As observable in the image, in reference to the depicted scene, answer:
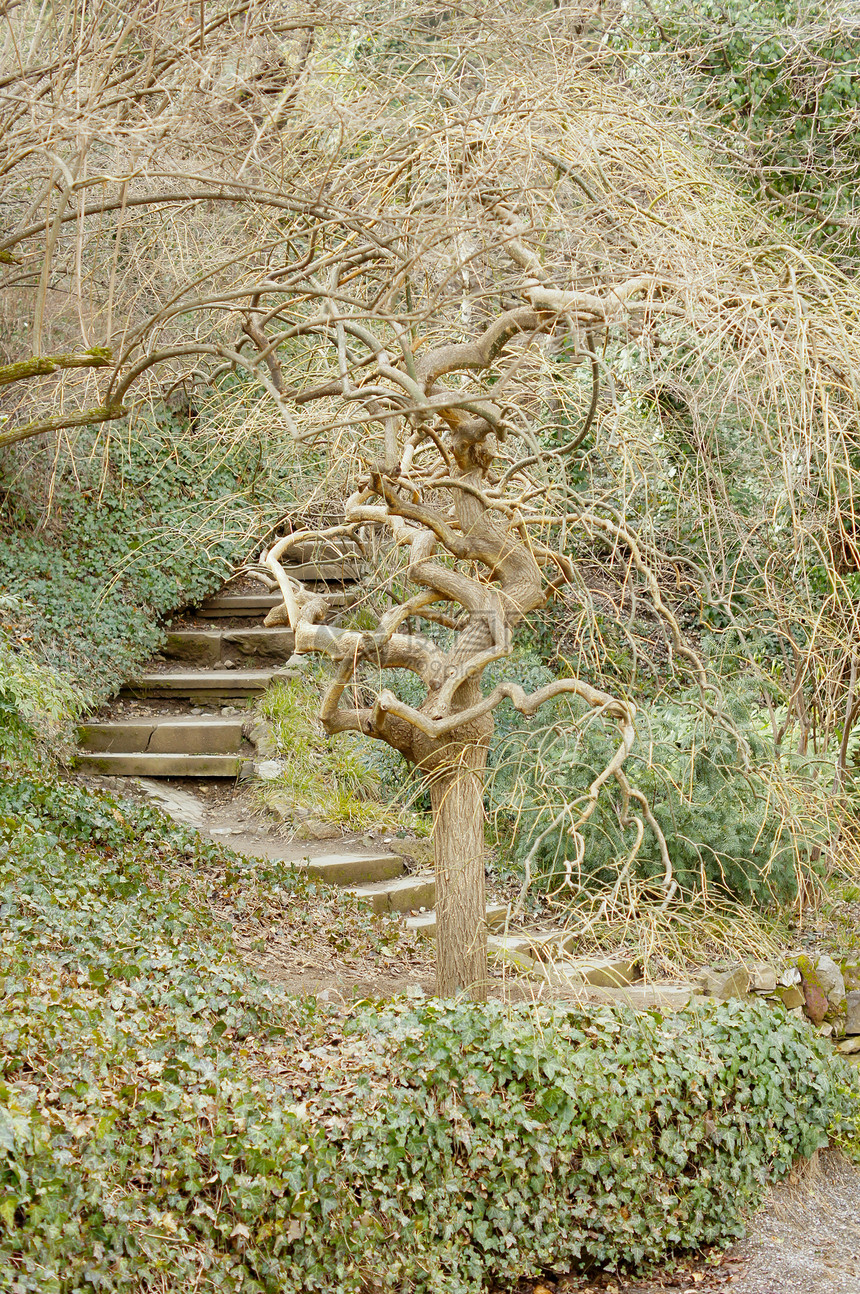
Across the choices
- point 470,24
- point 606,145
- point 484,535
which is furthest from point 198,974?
point 470,24

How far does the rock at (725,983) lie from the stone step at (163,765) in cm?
377

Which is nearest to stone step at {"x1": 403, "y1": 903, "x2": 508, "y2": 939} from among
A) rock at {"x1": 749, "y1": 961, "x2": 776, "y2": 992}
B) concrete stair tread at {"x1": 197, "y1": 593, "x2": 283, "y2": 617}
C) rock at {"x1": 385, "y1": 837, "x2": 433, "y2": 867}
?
rock at {"x1": 385, "y1": 837, "x2": 433, "y2": 867}

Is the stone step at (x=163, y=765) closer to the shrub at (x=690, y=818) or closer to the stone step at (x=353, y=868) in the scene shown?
the stone step at (x=353, y=868)

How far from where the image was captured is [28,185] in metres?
6.54

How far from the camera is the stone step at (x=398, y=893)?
21.7 ft

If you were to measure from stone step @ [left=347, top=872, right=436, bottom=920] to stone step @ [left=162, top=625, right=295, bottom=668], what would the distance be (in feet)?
11.0

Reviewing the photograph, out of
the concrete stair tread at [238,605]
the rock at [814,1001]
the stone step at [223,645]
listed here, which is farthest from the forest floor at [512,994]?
the concrete stair tread at [238,605]

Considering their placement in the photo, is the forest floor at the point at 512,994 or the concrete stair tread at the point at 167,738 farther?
the concrete stair tread at the point at 167,738

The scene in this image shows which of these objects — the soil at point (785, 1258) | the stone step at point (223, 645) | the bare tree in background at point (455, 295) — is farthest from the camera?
the stone step at point (223, 645)

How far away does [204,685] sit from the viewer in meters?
9.07

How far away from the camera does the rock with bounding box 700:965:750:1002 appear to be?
5707 mm

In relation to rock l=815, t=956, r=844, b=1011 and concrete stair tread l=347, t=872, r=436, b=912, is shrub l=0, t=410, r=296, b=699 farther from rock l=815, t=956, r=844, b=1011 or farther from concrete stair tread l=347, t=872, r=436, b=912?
rock l=815, t=956, r=844, b=1011

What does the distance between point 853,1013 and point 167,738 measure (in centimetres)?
512

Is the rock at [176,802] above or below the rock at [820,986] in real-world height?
above
